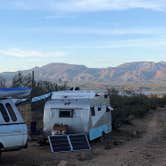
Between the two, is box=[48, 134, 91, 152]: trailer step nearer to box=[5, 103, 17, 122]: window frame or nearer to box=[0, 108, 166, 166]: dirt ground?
box=[0, 108, 166, 166]: dirt ground

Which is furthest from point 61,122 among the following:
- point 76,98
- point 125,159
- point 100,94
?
point 125,159

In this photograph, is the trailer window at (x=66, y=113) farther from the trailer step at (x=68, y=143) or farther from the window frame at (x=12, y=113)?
the window frame at (x=12, y=113)

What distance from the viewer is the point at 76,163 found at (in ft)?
46.9

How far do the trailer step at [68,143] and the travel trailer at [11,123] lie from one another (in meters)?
3.21

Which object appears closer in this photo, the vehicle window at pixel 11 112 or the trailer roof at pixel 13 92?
the trailer roof at pixel 13 92

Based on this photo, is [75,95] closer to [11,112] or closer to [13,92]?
[11,112]

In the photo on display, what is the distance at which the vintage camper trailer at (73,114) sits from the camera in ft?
60.7

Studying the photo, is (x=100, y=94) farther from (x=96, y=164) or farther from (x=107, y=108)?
(x=96, y=164)

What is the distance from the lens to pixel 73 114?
734 inches

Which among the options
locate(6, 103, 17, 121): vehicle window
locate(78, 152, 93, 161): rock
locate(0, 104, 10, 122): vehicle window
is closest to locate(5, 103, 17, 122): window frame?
locate(6, 103, 17, 121): vehicle window

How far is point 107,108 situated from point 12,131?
8621 mm

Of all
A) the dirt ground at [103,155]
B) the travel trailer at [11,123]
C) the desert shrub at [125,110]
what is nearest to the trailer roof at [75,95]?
the dirt ground at [103,155]

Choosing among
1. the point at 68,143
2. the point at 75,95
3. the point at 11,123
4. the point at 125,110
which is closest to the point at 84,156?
the point at 68,143

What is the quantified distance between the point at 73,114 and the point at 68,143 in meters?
1.90
